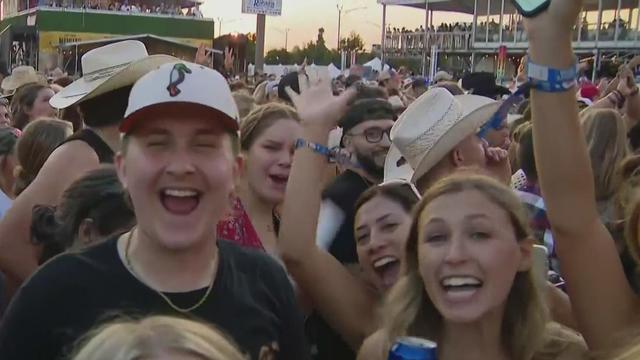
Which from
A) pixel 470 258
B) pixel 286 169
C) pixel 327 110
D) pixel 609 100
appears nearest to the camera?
pixel 470 258

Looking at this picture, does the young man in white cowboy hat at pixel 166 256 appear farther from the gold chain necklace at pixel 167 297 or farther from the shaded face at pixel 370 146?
the shaded face at pixel 370 146

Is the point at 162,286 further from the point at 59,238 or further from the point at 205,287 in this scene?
the point at 59,238

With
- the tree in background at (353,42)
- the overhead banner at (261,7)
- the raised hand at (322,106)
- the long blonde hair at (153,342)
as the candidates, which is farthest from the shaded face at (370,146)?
the tree in background at (353,42)

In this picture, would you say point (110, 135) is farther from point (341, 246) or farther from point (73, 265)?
point (73, 265)

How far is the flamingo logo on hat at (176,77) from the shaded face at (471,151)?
154 cm

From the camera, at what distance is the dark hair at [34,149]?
4.04 metres

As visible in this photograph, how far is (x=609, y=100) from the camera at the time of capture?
259 inches

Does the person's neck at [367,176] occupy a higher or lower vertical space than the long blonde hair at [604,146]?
lower

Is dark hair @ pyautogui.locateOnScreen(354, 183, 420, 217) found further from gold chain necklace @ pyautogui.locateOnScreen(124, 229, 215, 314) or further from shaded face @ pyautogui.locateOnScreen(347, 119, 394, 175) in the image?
shaded face @ pyautogui.locateOnScreen(347, 119, 394, 175)

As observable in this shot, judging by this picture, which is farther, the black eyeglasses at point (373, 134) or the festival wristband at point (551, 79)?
the black eyeglasses at point (373, 134)

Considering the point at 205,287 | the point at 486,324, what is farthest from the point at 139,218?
the point at 486,324

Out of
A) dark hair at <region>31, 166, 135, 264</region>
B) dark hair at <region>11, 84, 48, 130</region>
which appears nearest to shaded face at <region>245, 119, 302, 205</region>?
dark hair at <region>31, 166, 135, 264</region>

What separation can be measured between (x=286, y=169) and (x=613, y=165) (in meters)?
1.66

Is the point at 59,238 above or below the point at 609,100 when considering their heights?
below
